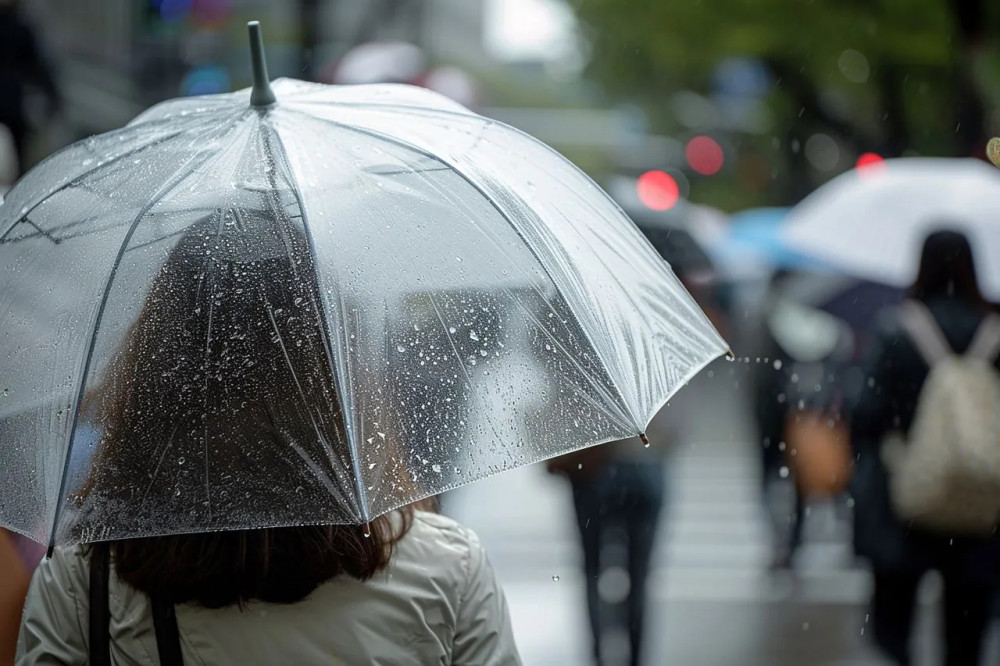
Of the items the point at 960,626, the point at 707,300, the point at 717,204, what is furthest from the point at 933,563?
the point at 717,204

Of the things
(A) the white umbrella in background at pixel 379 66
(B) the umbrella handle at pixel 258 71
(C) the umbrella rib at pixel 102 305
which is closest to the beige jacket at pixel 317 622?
(C) the umbrella rib at pixel 102 305

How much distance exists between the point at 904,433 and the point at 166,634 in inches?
133

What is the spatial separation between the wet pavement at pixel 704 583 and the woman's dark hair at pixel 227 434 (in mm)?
3441

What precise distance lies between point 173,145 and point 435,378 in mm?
741

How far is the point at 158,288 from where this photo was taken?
252cm

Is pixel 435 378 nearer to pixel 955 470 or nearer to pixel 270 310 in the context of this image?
pixel 270 310

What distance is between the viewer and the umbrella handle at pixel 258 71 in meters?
2.71

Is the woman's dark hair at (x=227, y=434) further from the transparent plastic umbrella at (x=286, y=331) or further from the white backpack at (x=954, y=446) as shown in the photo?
the white backpack at (x=954, y=446)

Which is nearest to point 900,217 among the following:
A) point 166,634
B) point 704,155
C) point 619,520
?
point 619,520

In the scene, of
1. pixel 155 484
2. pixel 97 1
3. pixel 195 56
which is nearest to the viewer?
pixel 155 484

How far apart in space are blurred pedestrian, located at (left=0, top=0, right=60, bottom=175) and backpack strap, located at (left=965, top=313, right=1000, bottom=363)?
6824 mm

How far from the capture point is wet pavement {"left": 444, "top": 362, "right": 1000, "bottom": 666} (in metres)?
7.24

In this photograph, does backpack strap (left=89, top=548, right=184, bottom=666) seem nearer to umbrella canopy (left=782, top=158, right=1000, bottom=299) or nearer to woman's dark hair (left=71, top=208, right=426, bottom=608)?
woman's dark hair (left=71, top=208, right=426, bottom=608)

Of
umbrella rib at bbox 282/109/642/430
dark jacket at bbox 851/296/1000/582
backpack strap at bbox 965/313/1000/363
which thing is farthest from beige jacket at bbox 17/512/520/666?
backpack strap at bbox 965/313/1000/363
